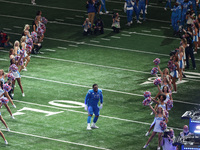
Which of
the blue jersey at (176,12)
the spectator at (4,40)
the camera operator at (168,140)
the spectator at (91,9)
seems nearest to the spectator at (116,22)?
the spectator at (91,9)

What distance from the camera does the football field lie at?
62.3 feet

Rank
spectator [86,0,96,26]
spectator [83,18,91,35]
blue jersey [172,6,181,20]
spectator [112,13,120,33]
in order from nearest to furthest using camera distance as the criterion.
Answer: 1. spectator [83,18,91,35]
2. spectator [112,13,120,33]
3. blue jersey [172,6,181,20]
4. spectator [86,0,96,26]

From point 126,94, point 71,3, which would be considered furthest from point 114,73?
point 71,3

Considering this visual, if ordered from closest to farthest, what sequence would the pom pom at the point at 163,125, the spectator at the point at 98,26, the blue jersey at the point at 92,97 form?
the pom pom at the point at 163,125
the blue jersey at the point at 92,97
the spectator at the point at 98,26

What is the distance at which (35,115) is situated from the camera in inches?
811

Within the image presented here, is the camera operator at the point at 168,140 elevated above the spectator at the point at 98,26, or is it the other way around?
the spectator at the point at 98,26

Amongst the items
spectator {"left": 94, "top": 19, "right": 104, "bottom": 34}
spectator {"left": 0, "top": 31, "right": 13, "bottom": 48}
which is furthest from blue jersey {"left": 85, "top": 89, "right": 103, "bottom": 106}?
spectator {"left": 94, "top": 19, "right": 104, "bottom": 34}

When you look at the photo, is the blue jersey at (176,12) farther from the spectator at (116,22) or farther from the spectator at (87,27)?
the spectator at (87,27)

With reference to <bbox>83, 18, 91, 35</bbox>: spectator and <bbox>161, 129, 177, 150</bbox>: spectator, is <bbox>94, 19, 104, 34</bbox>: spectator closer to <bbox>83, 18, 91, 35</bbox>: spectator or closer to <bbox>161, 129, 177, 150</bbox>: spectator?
<bbox>83, 18, 91, 35</bbox>: spectator

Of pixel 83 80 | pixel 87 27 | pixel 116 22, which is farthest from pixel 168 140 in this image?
pixel 116 22

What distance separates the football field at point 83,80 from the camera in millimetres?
18984

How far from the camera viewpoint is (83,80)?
24625 mm

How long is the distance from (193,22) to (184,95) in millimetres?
6917

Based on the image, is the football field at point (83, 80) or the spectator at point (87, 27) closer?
the football field at point (83, 80)
